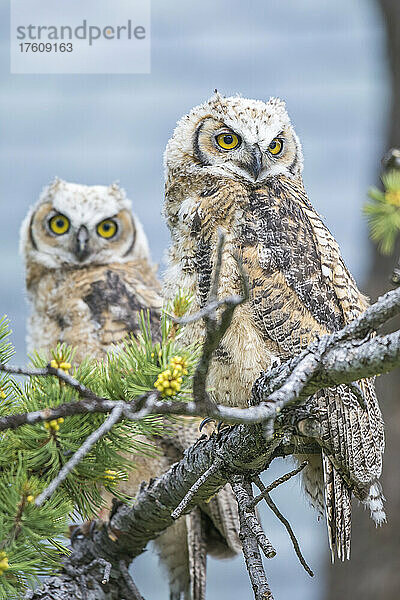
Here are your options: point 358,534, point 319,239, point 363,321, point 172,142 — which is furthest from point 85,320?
point 363,321

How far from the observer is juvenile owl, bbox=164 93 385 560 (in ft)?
5.96

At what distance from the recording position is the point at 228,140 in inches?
83.0

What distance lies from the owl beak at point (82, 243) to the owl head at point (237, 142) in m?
1.00

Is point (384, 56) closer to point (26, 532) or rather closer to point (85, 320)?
point (85, 320)

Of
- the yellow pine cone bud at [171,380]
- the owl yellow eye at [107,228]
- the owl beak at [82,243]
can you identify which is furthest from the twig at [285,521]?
the owl yellow eye at [107,228]

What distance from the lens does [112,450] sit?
125 centimetres

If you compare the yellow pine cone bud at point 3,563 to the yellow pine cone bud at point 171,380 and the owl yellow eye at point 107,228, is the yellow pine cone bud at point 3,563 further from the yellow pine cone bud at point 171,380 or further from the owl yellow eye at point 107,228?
the owl yellow eye at point 107,228

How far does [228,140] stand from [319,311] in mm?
544

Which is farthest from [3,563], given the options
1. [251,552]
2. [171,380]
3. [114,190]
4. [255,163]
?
[114,190]

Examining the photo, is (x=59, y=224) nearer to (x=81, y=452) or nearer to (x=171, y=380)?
(x=171, y=380)

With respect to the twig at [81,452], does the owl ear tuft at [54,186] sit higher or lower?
higher

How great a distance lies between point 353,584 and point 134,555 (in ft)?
6.11

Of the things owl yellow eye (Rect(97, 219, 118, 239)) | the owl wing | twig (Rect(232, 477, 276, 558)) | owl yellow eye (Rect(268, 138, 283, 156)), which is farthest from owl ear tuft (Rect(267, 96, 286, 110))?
owl yellow eye (Rect(97, 219, 118, 239))

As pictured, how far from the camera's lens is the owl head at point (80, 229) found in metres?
3.20
